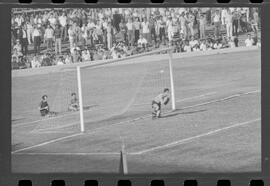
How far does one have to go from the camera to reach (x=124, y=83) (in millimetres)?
15305

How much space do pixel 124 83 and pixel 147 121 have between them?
60 cm

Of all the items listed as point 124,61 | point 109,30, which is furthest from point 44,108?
point 109,30

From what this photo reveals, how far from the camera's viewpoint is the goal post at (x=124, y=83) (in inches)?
601

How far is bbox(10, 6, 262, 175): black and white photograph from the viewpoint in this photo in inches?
592

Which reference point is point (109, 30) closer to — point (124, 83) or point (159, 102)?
point (124, 83)

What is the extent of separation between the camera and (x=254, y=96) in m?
15.3

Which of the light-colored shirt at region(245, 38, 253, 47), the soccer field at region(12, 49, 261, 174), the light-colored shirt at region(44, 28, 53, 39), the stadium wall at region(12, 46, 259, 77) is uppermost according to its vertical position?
the light-colored shirt at region(44, 28, 53, 39)

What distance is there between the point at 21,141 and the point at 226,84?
2879 millimetres

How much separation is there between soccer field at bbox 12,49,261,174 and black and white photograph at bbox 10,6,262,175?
0.01 m

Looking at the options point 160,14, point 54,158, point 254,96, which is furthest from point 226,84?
point 54,158

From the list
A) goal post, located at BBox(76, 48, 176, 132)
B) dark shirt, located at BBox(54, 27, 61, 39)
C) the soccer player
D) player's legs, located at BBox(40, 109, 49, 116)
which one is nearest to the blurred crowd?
dark shirt, located at BBox(54, 27, 61, 39)

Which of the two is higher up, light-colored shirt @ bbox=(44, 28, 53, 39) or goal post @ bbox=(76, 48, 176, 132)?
light-colored shirt @ bbox=(44, 28, 53, 39)

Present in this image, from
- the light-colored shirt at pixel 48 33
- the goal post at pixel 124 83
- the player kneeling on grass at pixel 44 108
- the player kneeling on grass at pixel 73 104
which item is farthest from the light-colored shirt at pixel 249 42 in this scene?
the player kneeling on grass at pixel 44 108

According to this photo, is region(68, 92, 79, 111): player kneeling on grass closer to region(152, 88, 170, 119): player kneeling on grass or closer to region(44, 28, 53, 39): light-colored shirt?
region(44, 28, 53, 39): light-colored shirt
